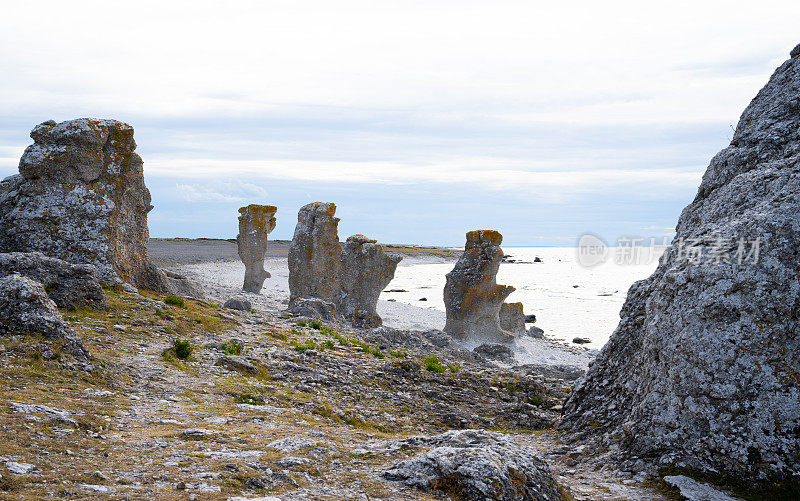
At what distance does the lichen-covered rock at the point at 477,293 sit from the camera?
28578 mm

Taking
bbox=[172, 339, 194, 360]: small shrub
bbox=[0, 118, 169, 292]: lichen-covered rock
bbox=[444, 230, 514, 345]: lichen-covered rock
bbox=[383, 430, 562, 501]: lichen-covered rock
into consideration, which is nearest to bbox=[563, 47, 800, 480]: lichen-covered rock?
bbox=[383, 430, 562, 501]: lichen-covered rock

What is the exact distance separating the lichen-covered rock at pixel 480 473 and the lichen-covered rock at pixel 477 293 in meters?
22.5

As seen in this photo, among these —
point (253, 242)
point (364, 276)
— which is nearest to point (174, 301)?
point (364, 276)

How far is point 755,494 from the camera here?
642 centimetres

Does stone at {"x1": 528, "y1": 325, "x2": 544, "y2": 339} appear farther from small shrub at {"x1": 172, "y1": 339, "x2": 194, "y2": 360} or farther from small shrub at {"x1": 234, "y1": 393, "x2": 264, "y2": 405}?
small shrub at {"x1": 234, "y1": 393, "x2": 264, "y2": 405}

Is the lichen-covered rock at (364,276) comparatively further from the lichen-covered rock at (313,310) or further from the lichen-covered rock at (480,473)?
the lichen-covered rock at (480,473)

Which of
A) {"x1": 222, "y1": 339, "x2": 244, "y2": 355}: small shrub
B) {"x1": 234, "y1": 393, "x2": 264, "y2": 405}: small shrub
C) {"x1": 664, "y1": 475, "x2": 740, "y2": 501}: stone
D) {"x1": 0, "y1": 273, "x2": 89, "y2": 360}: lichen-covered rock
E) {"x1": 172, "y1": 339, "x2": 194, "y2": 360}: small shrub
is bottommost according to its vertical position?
{"x1": 234, "y1": 393, "x2": 264, "y2": 405}: small shrub

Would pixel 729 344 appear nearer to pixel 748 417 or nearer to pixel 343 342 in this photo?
pixel 748 417

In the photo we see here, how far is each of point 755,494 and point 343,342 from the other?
1110 centimetres

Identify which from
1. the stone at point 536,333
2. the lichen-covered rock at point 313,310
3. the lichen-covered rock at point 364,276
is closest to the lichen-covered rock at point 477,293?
the lichen-covered rock at point 364,276

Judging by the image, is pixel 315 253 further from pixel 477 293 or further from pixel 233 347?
pixel 233 347

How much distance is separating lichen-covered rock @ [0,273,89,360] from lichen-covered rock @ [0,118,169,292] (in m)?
5.70

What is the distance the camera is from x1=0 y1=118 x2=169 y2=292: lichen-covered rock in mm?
15180

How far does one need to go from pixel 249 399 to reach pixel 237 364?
2.10 metres
